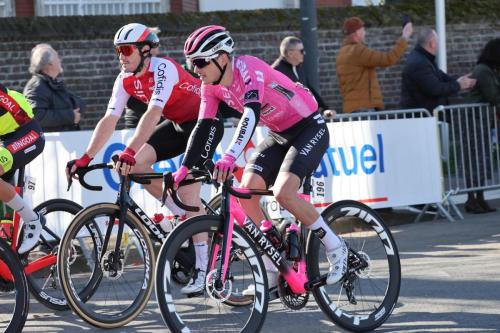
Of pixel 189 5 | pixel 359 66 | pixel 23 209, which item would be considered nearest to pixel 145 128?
pixel 23 209

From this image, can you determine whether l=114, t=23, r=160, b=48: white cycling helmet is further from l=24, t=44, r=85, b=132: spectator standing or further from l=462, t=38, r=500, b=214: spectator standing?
l=462, t=38, r=500, b=214: spectator standing

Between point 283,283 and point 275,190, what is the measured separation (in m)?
0.57

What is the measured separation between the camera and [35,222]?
8.07m

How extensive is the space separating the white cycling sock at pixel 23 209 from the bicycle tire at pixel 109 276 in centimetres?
50

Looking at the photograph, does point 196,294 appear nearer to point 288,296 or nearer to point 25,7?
point 288,296

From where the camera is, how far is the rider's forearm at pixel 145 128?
24.3 ft

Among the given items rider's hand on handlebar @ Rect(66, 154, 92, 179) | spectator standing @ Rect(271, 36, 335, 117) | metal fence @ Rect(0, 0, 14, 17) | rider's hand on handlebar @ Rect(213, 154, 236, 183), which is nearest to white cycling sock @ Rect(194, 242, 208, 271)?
rider's hand on handlebar @ Rect(213, 154, 236, 183)

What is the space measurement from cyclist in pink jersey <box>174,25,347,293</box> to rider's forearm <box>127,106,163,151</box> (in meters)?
0.43

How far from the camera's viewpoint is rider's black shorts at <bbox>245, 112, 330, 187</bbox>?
279 inches

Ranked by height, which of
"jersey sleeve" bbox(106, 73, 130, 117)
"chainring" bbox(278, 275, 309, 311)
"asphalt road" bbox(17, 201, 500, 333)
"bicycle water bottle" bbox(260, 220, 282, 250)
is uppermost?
Result: "jersey sleeve" bbox(106, 73, 130, 117)

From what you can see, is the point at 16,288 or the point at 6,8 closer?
the point at 16,288

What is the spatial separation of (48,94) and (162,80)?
10.6ft

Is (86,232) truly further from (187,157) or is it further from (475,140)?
(475,140)

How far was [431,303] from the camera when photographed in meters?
7.88
